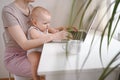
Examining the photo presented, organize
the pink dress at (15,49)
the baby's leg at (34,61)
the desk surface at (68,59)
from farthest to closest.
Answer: the pink dress at (15,49), the baby's leg at (34,61), the desk surface at (68,59)

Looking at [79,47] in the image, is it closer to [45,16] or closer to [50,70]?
[50,70]

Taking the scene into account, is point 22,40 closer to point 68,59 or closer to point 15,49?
point 15,49

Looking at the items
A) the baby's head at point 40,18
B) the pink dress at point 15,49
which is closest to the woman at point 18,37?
the pink dress at point 15,49

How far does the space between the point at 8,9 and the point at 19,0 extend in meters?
0.15

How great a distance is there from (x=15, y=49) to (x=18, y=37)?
0.66ft

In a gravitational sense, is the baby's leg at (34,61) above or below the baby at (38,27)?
below

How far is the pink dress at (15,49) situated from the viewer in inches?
52.0


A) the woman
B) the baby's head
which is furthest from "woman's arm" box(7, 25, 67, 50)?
the baby's head

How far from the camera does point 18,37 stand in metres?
1.26

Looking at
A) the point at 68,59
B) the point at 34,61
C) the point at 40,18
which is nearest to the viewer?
the point at 68,59

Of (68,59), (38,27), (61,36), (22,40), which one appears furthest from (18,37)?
(68,59)

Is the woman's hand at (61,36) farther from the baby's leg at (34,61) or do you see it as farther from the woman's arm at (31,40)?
the baby's leg at (34,61)

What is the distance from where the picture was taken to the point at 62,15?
204 cm

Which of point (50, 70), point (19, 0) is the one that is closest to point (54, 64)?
point (50, 70)
